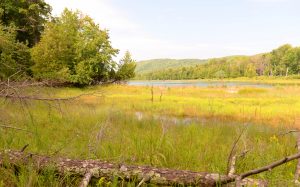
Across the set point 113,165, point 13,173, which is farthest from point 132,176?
point 13,173

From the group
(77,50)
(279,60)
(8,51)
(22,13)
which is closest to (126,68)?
(77,50)

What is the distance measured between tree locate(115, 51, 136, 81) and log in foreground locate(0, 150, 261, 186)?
37720mm

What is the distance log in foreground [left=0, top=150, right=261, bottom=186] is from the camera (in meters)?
3.94

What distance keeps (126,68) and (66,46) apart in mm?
10253

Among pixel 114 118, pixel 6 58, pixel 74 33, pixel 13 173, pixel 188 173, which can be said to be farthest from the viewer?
pixel 74 33

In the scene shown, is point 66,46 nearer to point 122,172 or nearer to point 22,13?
point 22,13

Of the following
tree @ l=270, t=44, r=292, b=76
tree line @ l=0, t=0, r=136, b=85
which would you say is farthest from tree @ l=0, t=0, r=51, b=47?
tree @ l=270, t=44, r=292, b=76

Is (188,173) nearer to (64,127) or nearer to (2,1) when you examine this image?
(64,127)

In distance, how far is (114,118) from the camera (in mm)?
12172

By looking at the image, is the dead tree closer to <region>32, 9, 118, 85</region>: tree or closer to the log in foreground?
the log in foreground

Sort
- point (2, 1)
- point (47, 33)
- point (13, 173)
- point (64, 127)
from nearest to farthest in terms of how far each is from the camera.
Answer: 1. point (13, 173)
2. point (64, 127)
3. point (2, 1)
4. point (47, 33)

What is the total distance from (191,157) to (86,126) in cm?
488

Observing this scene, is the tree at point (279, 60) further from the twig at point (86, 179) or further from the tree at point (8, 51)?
the twig at point (86, 179)

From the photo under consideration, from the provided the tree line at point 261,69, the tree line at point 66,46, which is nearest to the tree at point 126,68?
the tree line at point 66,46
